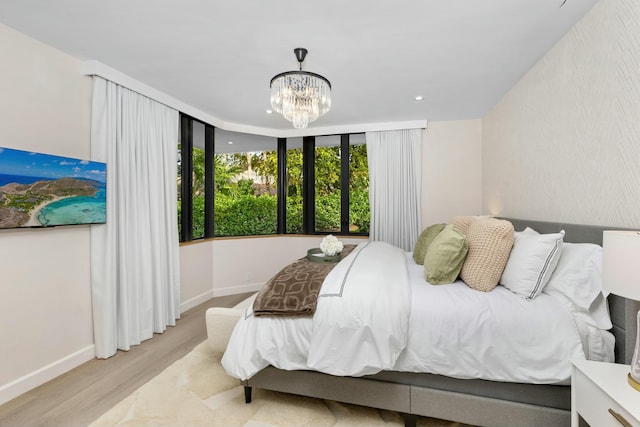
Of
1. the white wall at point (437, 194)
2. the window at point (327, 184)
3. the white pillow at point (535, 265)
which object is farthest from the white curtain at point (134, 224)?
the white pillow at point (535, 265)

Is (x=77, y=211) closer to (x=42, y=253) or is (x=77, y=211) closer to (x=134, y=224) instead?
(x=42, y=253)

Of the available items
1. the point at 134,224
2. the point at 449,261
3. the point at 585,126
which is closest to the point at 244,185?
the point at 134,224

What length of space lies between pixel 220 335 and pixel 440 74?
285 centimetres

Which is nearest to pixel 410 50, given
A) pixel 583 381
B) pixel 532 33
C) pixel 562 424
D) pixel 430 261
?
pixel 532 33

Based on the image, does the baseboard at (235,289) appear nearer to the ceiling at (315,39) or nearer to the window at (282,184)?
the window at (282,184)

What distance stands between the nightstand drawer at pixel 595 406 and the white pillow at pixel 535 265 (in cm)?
48

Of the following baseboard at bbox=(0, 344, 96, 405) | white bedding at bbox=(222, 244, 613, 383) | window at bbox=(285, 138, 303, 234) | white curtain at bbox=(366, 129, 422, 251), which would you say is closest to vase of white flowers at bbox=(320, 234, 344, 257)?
white bedding at bbox=(222, 244, 613, 383)

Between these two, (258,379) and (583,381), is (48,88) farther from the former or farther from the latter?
(583,381)

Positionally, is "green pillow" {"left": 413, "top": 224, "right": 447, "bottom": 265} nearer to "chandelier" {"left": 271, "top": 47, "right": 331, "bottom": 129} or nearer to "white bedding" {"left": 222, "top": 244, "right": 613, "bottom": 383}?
"white bedding" {"left": 222, "top": 244, "right": 613, "bottom": 383}

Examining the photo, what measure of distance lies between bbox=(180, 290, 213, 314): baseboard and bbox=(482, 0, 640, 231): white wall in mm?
3748

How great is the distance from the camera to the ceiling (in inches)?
70.4

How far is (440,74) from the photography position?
8.72ft

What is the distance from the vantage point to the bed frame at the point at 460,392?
1478mm

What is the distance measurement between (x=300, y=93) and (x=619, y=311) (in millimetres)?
2225
